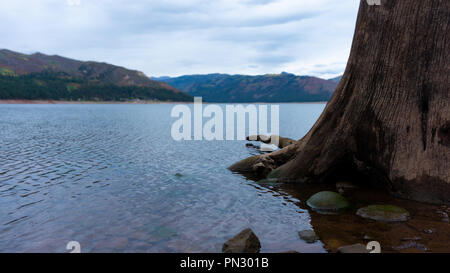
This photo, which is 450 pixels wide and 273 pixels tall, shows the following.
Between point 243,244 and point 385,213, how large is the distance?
474cm

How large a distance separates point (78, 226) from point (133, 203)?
99.9 inches

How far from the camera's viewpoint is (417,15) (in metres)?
10.0

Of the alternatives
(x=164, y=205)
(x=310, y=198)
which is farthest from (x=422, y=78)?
(x=164, y=205)

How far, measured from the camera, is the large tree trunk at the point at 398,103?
385 inches

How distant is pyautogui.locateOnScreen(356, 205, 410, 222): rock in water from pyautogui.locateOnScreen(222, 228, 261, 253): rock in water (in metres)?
3.96

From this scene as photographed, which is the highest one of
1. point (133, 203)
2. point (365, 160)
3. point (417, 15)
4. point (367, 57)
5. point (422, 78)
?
point (417, 15)

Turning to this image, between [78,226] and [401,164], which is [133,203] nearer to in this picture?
[78,226]

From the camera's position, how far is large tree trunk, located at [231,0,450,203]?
9789mm

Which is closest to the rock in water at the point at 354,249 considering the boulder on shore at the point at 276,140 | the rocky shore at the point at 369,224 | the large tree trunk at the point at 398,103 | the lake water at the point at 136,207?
the rocky shore at the point at 369,224

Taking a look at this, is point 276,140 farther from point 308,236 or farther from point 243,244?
point 243,244

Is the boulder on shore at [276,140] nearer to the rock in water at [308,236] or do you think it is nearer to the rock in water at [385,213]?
the rock in water at [385,213]

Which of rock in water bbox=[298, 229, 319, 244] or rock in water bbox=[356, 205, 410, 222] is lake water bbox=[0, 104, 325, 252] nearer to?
rock in water bbox=[298, 229, 319, 244]

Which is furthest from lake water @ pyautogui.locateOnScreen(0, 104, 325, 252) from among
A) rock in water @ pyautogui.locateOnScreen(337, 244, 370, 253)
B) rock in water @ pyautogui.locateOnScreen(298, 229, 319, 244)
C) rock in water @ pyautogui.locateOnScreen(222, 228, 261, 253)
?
rock in water @ pyautogui.locateOnScreen(337, 244, 370, 253)

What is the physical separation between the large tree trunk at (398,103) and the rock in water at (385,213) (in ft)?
4.94
